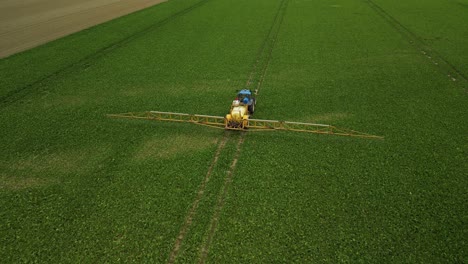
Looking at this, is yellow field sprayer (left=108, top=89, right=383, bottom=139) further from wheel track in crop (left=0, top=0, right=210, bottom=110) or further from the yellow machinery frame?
wheel track in crop (left=0, top=0, right=210, bottom=110)

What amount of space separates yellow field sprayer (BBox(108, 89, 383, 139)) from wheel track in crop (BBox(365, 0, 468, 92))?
13.0 meters

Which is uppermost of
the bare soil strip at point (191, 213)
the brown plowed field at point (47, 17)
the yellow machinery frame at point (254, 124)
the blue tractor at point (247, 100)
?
the brown plowed field at point (47, 17)

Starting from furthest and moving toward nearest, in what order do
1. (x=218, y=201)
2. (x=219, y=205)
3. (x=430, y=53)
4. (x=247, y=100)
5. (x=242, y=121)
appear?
(x=430, y=53) < (x=247, y=100) < (x=242, y=121) < (x=218, y=201) < (x=219, y=205)

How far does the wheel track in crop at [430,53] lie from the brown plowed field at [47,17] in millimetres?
42007

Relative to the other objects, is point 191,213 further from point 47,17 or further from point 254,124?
point 47,17

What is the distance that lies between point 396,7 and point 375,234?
51.2 meters

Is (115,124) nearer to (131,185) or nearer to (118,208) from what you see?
(131,185)

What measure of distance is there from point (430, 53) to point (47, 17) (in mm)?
53621

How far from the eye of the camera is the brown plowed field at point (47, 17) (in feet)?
117

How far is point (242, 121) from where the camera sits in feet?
54.1

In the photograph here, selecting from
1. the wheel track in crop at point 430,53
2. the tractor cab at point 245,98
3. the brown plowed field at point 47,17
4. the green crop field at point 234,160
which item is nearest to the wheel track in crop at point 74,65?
the green crop field at point 234,160

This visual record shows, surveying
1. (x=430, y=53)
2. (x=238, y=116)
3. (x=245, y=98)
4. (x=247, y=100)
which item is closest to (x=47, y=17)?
(x=245, y=98)

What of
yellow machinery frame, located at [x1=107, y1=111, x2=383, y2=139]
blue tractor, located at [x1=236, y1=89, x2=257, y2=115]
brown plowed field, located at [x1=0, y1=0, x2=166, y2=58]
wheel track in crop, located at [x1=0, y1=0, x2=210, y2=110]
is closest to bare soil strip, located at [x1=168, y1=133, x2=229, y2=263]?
yellow machinery frame, located at [x1=107, y1=111, x2=383, y2=139]

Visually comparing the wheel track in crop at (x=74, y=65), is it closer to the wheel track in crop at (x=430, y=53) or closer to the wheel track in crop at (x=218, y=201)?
the wheel track in crop at (x=218, y=201)
